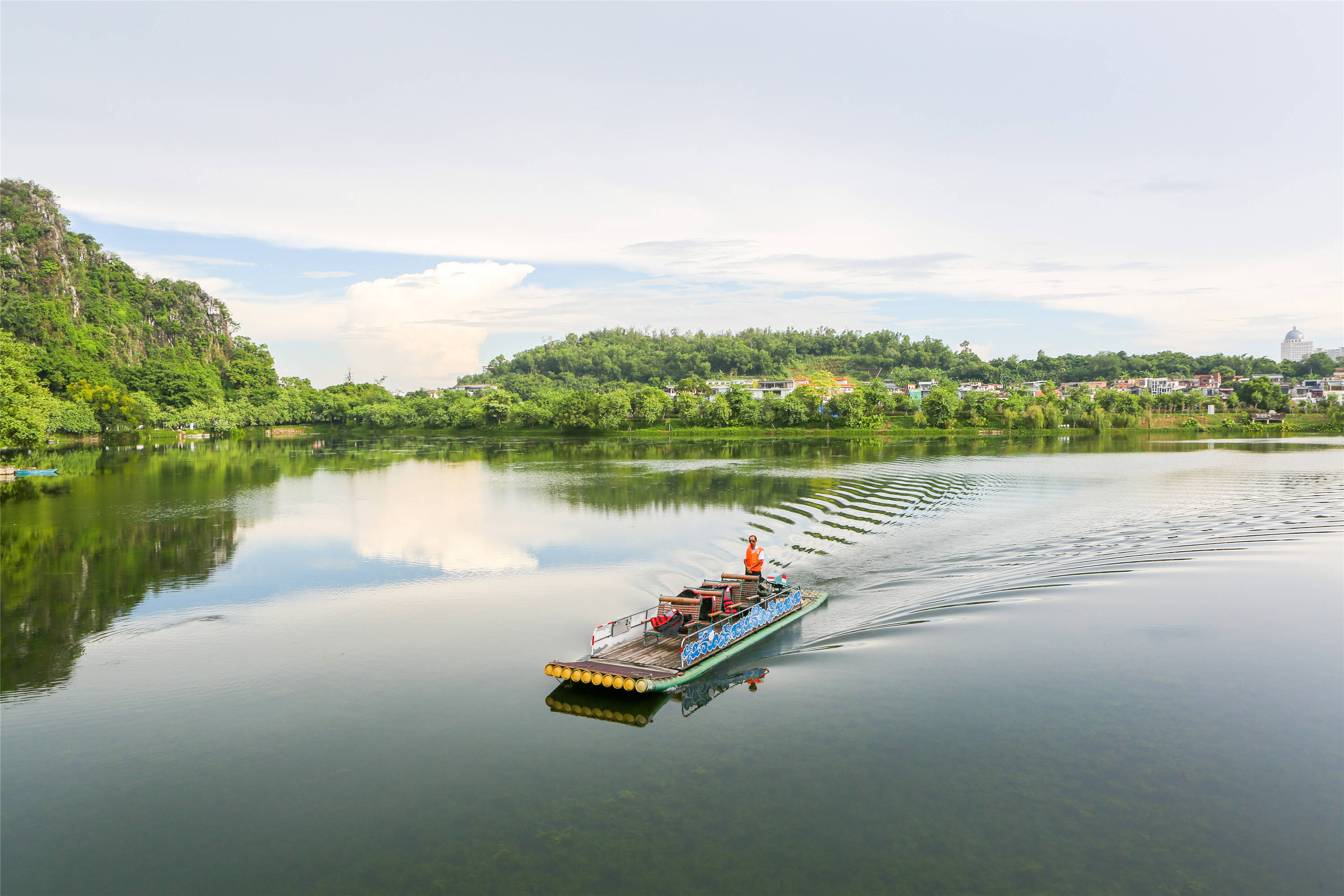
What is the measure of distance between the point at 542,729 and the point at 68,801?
5.58 meters

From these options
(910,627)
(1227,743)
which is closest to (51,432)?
(910,627)

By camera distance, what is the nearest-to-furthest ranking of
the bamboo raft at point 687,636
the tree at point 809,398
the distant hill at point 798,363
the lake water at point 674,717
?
the lake water at point 674,717 → the bamboo raft at point 687,636 → the tree at point 809,398 → the distant hill at point 798,363

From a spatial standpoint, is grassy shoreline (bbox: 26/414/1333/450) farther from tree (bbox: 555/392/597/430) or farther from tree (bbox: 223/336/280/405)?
tree (bbox: 223/336/280/405)

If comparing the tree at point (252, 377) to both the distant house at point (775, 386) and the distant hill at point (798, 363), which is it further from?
the distant house at point (775, 386)

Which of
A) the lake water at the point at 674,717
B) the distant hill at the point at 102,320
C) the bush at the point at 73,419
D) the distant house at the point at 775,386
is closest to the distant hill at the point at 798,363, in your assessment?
the distant house at the point at 775,386

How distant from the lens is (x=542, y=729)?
34.6ft

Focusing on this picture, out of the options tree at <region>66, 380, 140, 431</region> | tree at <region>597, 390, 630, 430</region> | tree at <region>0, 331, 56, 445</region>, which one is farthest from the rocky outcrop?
tree at <region>597, 390, 630, 430</region>

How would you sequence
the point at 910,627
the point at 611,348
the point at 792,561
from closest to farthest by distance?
1. the point at 910,627
2. the point at 792,561
3. the point at 611,348

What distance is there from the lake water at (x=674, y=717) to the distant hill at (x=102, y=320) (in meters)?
70.2

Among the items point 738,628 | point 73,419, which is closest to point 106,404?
point 73,419

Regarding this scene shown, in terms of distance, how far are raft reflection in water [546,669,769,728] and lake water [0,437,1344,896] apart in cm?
7

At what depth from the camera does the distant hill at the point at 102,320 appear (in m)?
84.9

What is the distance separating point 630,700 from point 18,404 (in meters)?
47.7

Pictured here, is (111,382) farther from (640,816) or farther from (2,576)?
(640,816)
